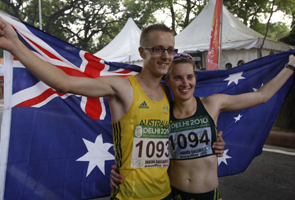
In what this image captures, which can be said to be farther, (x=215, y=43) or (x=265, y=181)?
(x=215, y=43)

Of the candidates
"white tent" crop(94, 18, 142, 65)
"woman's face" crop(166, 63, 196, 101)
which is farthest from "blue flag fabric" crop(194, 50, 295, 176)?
"white tent" crop(94, 18, 142, 65)

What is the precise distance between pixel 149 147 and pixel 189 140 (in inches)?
15.7

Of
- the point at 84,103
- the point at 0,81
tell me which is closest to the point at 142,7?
the point at 0,81

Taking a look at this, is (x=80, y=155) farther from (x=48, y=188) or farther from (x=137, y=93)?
(x=137, y=93)

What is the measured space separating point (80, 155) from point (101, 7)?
31.8m

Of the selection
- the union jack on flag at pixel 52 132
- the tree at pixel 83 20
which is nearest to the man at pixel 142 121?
the union jack on flag at pixel 52 132

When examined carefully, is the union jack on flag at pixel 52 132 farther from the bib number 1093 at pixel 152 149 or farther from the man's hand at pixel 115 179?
the bib number 1093 at pixel 152 149

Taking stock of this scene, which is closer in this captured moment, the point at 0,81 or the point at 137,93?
the point at 137,93

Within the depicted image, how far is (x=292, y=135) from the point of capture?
6094 mm

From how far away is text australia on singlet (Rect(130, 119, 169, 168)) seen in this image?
192cm

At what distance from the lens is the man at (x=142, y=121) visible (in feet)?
6.17

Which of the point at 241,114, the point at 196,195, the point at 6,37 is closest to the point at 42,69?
the point at 6,37

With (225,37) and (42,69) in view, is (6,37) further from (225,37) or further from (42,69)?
(225,37)

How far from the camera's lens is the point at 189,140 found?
214cm
